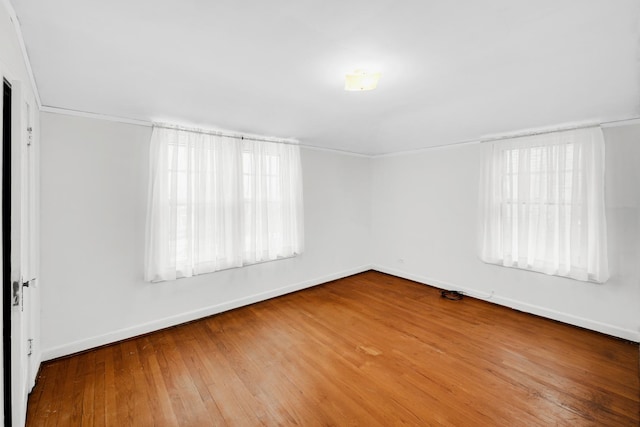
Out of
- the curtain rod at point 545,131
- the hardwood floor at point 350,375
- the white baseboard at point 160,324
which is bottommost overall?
the hardwood floor at point 350,375

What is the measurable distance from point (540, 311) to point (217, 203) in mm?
4333

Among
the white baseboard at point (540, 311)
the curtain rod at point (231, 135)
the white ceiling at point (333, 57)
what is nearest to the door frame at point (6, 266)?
the white ceiling at point (333, 57)

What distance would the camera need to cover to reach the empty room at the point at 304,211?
144cm

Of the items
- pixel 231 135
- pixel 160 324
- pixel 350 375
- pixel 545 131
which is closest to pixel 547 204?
pixel 545 131

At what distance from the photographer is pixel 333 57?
5.60ft

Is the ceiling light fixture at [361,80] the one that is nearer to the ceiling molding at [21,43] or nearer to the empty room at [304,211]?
the empty room at [304,211]

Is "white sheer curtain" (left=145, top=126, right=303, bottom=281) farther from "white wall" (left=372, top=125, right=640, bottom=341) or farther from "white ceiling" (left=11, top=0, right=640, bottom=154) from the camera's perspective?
"white wall" (left=372, top=125, right=640, bottom=341)

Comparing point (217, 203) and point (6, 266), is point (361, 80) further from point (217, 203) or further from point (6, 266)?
point (6, 266)

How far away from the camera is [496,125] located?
3.14m

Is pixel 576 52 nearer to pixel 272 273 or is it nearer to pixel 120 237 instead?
pixel 272 273

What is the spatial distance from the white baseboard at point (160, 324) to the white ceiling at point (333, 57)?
2261 mm

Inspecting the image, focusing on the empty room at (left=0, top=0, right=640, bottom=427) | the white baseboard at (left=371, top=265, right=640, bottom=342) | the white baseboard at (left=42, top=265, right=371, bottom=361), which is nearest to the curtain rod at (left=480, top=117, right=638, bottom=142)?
the empty room at (left=0, top=0, right=640, bottom=427)

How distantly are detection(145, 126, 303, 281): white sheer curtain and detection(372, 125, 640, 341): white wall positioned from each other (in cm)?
199

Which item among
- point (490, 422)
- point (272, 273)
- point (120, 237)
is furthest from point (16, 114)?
point (490, 422)
